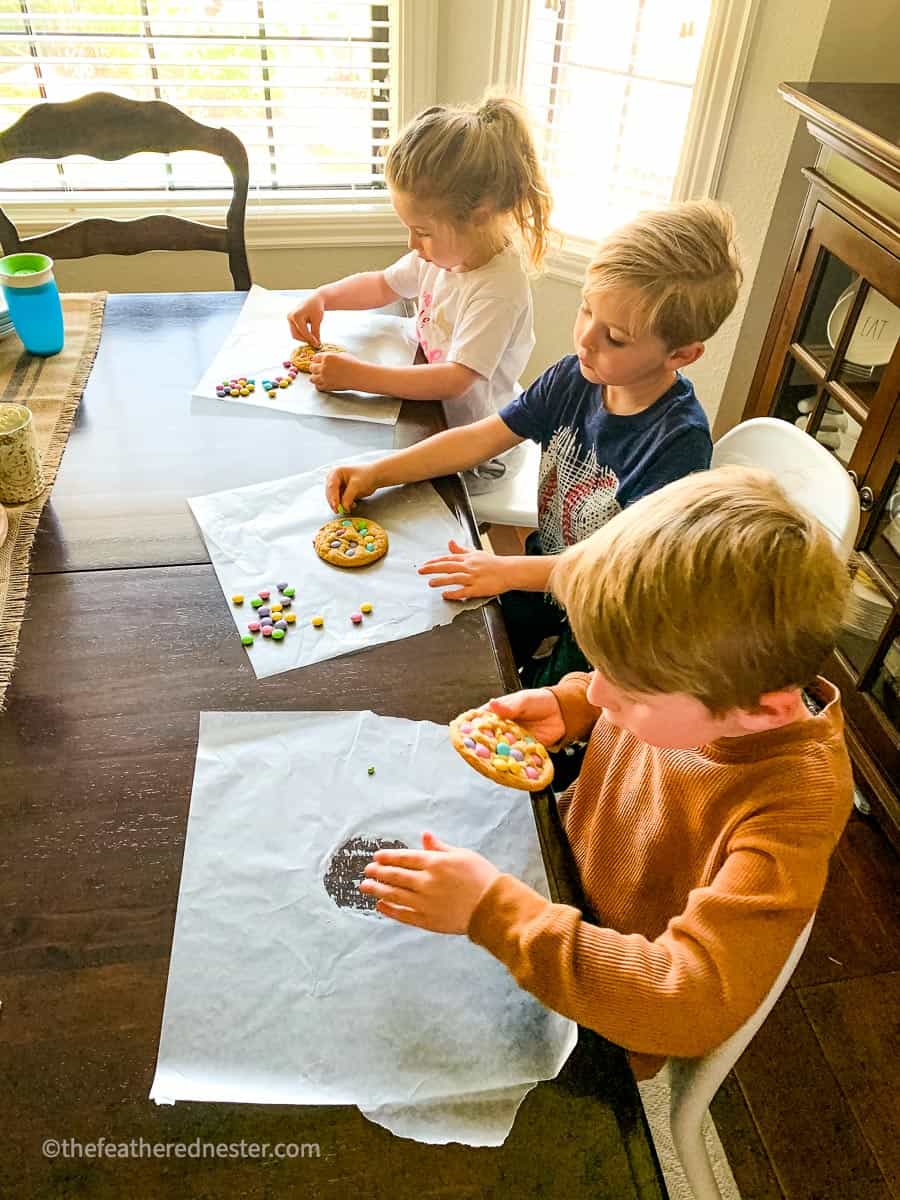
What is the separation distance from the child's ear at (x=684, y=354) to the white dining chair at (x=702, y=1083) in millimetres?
707

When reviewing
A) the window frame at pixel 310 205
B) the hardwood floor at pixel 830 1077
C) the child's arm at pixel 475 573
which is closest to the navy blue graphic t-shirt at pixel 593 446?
the child's arm at pixel 475 573

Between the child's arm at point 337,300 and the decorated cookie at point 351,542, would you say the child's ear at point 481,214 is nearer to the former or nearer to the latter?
the child's arm at point 337,300

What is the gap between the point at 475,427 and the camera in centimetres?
127

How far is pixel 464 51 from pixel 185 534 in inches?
74.6

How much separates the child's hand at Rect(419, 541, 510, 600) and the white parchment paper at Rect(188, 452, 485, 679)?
0.01 metres

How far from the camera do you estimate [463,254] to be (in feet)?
4.82

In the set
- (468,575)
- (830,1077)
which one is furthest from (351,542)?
(830,1077)

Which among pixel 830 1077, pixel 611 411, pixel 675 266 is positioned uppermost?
pixel 675 266

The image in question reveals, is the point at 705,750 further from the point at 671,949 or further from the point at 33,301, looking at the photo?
the point at 33,301

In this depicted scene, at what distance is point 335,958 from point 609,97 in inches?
91.4

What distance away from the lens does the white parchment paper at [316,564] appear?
3.17ft

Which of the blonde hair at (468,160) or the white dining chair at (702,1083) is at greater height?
the blonde hair at (468,160)

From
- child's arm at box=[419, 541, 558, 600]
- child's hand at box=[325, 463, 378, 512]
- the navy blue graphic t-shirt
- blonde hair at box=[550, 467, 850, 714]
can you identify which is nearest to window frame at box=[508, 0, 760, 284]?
the navy blue graphic t-shirt

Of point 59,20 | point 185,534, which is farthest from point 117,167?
point 185,534
